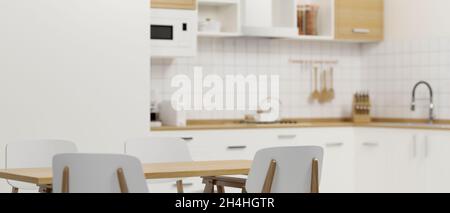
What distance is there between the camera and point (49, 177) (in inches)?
135

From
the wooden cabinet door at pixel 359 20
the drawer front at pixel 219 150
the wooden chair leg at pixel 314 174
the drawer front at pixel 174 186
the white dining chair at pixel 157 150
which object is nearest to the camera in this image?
the wooden chair leg at pixel 314 174

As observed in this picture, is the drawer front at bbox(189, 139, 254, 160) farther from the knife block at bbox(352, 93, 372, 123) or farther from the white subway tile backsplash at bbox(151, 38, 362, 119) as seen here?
the knife block at bbox(352, 93, 372, 123)

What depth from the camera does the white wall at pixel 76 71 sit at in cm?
536

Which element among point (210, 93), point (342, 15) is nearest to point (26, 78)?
point (210, 93)

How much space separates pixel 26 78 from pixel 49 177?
6.97ft

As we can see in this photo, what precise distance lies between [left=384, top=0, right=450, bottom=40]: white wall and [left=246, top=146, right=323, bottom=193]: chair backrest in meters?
3.39

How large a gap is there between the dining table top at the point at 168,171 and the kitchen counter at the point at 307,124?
202 cm

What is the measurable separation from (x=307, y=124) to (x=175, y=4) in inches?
56.7

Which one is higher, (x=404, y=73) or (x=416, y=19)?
(x=416, y=19)

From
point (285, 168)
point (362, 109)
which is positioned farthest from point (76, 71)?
point (362, 109)

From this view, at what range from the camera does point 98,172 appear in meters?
3.23

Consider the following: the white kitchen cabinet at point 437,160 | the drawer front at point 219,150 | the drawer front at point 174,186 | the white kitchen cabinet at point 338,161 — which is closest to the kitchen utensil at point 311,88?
the white kitchen cabinet at point 338,161

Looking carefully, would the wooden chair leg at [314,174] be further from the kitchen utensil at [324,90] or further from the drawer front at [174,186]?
the kitchen utensil at [324,90]

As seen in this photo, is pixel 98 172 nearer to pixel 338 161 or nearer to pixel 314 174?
pixel 314 174
